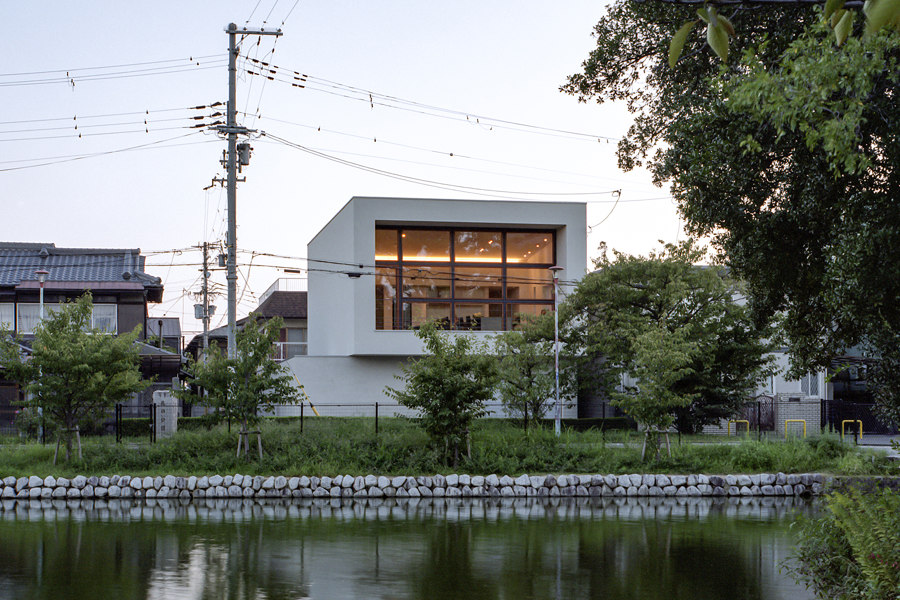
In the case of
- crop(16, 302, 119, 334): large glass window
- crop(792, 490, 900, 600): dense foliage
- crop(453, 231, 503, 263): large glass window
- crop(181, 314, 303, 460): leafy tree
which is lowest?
crop(792, 490, 900, 600): dense foliage

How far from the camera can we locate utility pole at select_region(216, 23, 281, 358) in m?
24.2

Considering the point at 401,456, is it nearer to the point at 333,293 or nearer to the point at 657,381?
the point at 657,381

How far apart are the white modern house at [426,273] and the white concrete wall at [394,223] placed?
0.04 m

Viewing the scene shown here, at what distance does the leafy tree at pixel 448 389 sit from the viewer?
21.2 meters

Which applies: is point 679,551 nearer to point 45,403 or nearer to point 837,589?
point 837,589

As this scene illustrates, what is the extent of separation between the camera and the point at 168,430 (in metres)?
25.8

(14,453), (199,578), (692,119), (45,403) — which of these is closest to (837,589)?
(692,119)

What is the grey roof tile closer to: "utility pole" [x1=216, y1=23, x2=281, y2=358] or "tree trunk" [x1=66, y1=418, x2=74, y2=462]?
"utility pole" [x1=216, y1=23, x2=281, y2=358]

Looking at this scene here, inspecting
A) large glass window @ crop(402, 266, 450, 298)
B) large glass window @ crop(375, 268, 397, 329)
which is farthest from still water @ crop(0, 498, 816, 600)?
large glass window @ crop(402, 266, 450, 298)

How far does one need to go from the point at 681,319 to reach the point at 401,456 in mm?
12975

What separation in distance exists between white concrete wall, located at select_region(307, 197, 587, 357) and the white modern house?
0.04m

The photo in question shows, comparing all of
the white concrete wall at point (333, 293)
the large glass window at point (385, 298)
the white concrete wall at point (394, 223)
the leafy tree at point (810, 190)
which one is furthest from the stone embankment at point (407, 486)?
the large glass window at point (385, 298)

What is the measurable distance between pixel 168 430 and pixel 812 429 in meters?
23.8

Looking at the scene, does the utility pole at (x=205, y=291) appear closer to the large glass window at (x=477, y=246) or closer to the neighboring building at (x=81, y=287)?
the neighboring building at (x=81, y=287)
